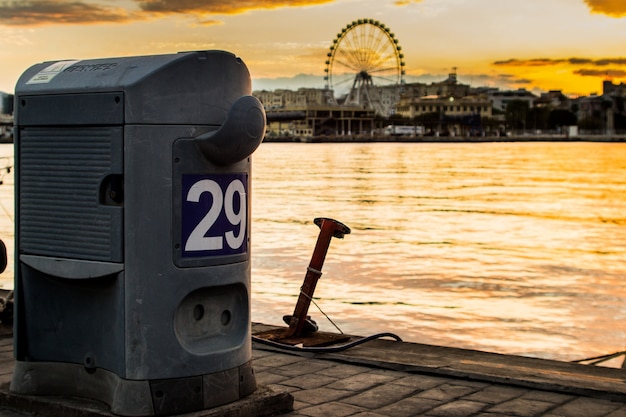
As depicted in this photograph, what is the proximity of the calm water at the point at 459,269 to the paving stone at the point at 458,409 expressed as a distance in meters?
5.29

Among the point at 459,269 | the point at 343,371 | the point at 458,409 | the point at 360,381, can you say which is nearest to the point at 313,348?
the point at 343,371

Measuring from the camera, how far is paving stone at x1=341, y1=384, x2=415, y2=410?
5.06m

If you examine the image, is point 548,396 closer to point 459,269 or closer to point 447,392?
point 447,392

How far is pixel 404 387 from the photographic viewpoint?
214 inches

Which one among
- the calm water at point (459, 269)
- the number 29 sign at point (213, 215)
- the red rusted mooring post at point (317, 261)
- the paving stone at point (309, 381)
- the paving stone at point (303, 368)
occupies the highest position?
the number 29 sign at point (213, 215)

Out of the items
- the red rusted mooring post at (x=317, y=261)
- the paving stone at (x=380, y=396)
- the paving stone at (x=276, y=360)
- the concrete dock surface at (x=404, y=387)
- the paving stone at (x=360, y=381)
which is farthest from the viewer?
the red rusted mooring post at (x=317, y=261)

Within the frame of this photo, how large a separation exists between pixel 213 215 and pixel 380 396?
4.65ft

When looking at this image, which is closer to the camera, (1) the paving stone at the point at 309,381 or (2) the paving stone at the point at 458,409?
(2) the paving stone at the point at 458,409

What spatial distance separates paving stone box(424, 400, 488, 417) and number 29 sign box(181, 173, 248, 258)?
4.13ft

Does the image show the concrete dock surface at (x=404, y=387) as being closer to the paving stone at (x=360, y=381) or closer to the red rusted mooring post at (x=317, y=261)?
the paving stone at (x=360, y=381)

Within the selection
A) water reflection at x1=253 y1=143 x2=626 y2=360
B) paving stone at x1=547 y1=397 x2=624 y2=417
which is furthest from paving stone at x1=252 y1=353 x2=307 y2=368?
water reflection at x1=253 y1=143 x2=626 y2=360

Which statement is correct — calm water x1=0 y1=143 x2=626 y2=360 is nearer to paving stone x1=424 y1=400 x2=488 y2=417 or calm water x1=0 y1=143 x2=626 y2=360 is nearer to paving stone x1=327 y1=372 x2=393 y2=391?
paving stone x1=327 y1=372 x2=393 y2=391

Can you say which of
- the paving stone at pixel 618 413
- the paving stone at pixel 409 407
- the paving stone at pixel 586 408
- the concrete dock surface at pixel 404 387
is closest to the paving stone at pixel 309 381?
the concrete dock surface at pixel 404 387

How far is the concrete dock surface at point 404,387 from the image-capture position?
481 centimetres
